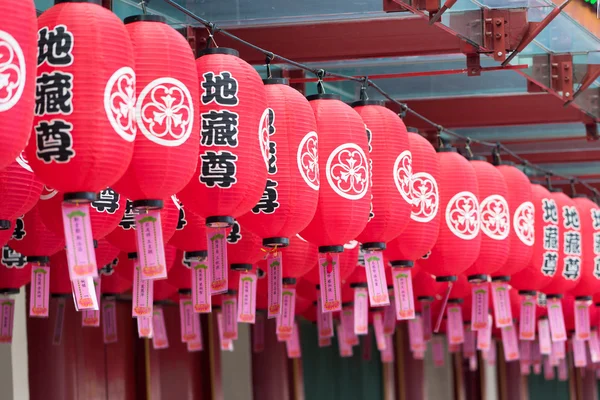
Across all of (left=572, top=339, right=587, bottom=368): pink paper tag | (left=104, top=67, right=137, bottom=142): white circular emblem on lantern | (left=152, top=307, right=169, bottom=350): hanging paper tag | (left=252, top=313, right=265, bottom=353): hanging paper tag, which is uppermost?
(left=104, top=67, right=137, bottom=142): white circular emblem on lantern

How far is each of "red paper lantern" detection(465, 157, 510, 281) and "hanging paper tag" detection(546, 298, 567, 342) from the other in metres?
2.05

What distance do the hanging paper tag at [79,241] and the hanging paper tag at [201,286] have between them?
1.59 metres

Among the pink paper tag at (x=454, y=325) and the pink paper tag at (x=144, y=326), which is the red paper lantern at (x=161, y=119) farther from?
the pink paper tag at (x=454, y=325)

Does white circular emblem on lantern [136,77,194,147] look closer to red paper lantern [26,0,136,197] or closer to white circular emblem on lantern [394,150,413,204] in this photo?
red paper lantern [26,0,136,197]

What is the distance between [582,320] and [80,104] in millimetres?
7038

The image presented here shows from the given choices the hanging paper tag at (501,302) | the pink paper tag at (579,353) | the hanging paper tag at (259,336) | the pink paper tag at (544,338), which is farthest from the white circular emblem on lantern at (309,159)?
the pink paper tag at (579,353)

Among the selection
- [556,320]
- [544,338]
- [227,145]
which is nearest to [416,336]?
[544,338]

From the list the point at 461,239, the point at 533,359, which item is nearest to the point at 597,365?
the point at 533,359

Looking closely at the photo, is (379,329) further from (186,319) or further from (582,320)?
(186,319)

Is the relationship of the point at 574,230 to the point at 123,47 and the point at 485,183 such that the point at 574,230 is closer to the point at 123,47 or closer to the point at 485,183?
the point at 485,183

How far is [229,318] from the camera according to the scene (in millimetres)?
7496

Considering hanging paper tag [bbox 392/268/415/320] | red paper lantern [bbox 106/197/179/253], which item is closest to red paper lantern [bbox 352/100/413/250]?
hanging paper tag [bbox 392/268/415/320]

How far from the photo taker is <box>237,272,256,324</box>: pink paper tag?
5812 millimetres

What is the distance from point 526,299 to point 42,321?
3.84 metres
